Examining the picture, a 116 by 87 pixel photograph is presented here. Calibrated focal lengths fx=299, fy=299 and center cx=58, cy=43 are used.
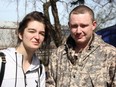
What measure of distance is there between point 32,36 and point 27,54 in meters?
0.20

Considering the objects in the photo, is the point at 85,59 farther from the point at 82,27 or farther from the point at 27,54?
the point at 27,54

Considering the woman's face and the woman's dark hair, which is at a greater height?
the woman's dark hair

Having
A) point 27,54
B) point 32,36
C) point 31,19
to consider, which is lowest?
point 27,54

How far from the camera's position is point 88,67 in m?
2.84

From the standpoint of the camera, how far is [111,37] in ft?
18.4

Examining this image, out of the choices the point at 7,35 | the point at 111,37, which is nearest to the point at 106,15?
the point at 7,35

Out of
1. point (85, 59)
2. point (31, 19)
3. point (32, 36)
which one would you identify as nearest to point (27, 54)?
point (32, 36)

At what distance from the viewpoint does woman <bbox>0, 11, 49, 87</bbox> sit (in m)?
2.78

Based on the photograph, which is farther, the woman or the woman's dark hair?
the woman's dark hair

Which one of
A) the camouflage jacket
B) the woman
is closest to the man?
the camouflage jacket

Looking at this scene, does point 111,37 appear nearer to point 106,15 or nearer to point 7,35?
point 106,15

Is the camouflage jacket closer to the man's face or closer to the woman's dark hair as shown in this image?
the man's face

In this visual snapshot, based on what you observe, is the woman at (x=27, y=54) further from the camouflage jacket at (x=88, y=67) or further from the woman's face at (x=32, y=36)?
the camouflage jacket at (x=88, y=67)

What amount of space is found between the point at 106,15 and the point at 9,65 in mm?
9329
